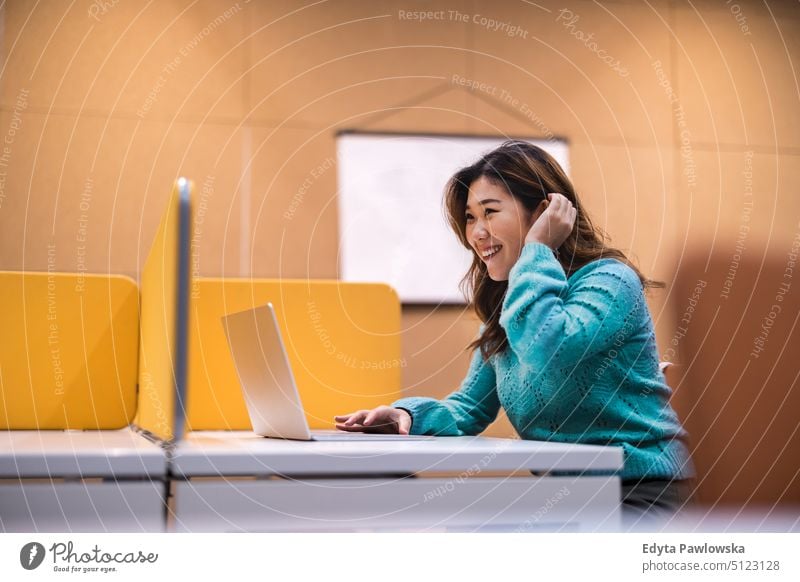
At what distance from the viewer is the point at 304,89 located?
7.36 ft

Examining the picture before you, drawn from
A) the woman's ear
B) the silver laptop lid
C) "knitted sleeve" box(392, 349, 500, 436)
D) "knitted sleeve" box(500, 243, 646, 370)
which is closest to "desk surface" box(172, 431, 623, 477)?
the silver laptop lid

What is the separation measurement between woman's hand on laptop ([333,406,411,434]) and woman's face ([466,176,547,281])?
296 mm

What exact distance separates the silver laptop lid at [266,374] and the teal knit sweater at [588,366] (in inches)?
10.6

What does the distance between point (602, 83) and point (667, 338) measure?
30.1 inches

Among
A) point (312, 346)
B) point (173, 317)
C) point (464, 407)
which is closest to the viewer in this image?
point (173, 317)

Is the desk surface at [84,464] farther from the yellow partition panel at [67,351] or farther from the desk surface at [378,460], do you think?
the yellow partition panel at [67,351]

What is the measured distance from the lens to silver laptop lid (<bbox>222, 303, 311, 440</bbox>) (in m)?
0.75

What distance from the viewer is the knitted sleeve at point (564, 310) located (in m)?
0.97

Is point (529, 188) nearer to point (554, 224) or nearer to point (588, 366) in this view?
point (554, 224)

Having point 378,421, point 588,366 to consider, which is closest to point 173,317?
point 378,421

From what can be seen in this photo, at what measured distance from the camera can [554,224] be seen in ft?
3.69

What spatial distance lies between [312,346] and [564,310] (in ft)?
1.72

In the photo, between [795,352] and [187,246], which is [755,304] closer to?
[795,352]

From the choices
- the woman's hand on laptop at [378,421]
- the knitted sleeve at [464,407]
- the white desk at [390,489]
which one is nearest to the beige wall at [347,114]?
the knitted sleeve at [464,407]
